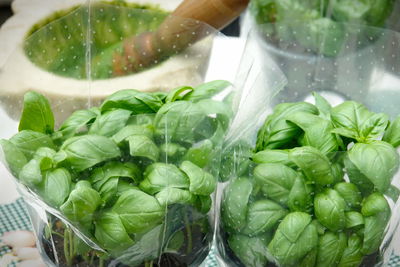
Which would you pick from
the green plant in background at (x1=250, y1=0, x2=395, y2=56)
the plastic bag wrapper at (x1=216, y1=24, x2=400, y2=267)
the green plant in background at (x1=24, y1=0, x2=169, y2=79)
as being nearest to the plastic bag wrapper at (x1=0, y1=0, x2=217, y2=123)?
the green plant in background at (x1=24, y1=0, x2=169, y2=79)

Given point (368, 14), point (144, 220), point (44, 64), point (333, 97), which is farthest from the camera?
point (368, 14)

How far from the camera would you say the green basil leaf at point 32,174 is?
0.50m

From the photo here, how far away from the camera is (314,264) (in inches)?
21.6

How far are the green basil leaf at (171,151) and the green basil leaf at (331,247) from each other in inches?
5.1

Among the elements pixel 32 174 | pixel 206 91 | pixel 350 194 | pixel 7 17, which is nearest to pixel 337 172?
pixel 350 194

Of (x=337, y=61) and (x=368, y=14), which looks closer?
(x=337, y=61)

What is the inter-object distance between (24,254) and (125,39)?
25cm

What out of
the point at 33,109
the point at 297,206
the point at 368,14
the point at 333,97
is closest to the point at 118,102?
the point at 33,109

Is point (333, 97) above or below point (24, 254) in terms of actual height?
above

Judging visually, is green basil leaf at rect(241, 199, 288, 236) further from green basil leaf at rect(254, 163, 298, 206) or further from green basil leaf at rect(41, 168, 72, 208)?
green basil leaf at rect(41, 168, 72, 208)

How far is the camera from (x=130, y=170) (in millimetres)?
524

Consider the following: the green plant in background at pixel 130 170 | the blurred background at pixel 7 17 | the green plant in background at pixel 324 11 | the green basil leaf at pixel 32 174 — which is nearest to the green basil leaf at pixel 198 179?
the green plant in background at pixel 130 170

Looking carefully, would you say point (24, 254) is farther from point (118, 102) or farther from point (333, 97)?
point (333, 97)

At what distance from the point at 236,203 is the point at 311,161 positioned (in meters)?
0.08
